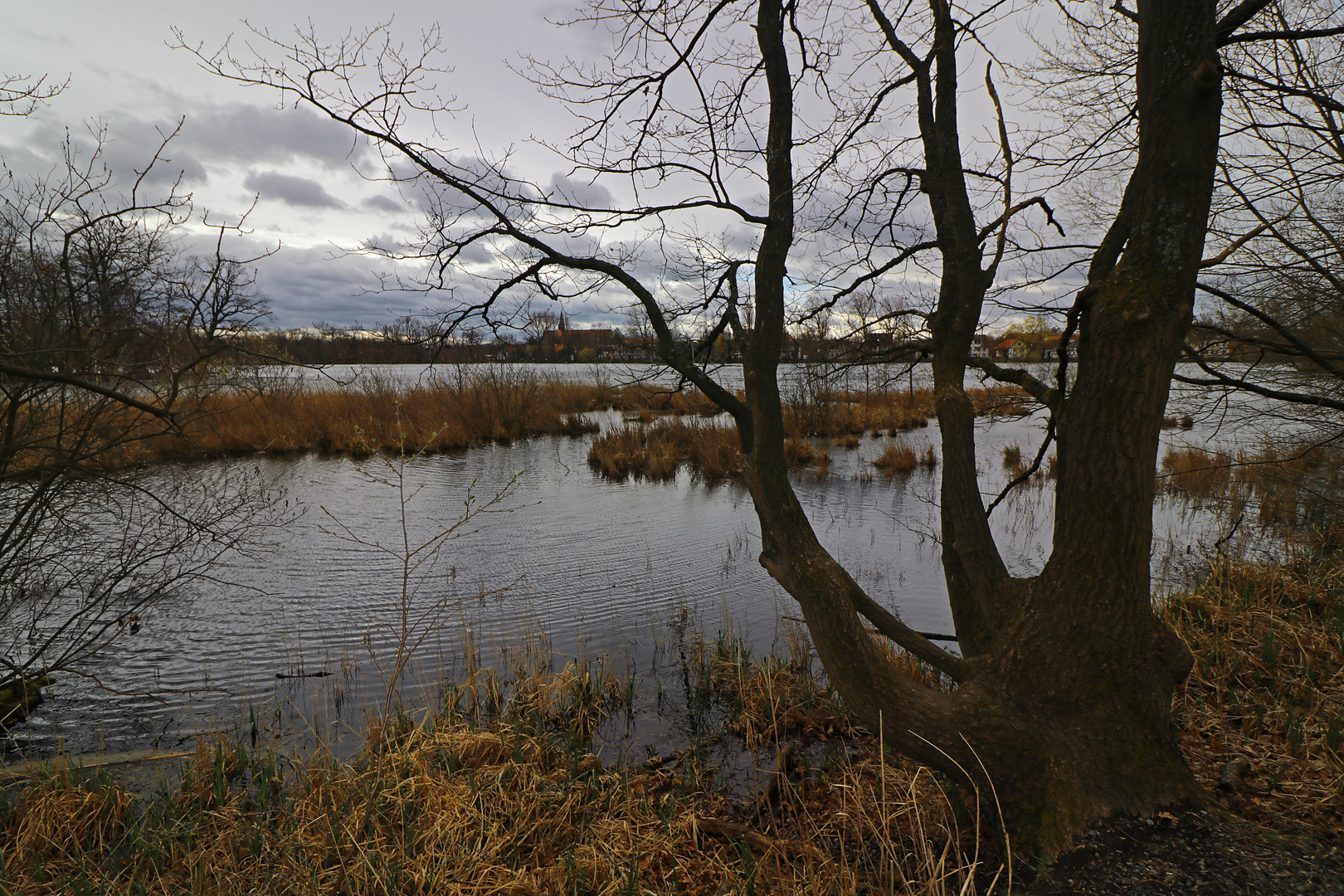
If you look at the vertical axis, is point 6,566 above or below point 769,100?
below

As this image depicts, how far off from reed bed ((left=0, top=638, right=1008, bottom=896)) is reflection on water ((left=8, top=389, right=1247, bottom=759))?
2.61ft

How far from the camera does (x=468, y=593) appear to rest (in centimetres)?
737

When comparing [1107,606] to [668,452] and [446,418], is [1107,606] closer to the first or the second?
[668,452]

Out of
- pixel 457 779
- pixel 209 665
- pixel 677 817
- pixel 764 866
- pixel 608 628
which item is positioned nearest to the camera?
pixel 764 866

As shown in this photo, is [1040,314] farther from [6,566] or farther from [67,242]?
[6,566]

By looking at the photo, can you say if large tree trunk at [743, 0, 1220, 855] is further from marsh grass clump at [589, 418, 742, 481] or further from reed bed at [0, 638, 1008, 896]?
marsh grass clump at [589, 418, 742, 481]

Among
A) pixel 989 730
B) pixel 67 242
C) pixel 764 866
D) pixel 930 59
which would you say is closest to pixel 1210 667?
pixel 989 730

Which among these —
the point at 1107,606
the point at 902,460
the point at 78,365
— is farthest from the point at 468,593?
the point at 902,460

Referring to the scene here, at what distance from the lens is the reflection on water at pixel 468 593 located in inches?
199

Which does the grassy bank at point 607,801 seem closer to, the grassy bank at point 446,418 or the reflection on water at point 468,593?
the reflection on water at point 468,593

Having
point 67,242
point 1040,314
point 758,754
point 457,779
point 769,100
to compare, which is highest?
point 769,100

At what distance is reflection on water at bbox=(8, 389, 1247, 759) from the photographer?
16.6 ft

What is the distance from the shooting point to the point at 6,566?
13.8 ft

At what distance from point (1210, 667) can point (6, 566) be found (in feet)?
26.0
